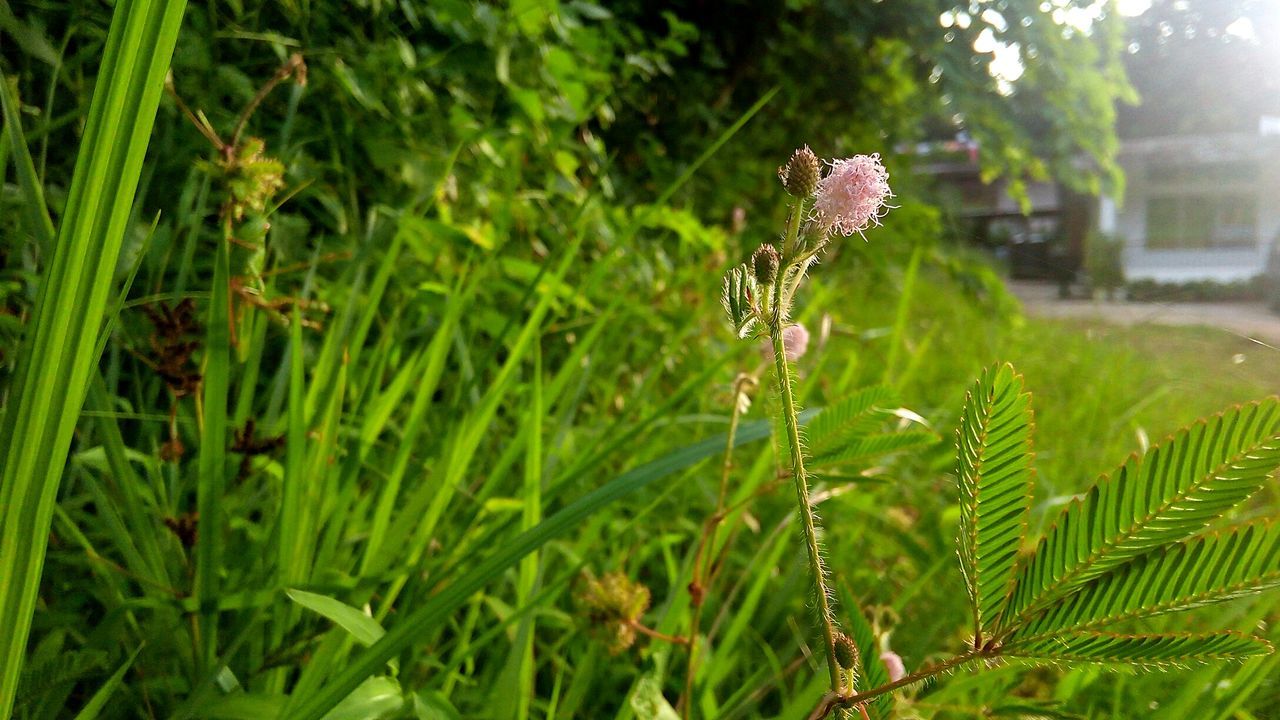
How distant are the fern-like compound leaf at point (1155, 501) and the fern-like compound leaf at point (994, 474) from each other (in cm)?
1

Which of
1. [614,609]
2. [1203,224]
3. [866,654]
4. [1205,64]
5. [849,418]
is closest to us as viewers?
[866,654]

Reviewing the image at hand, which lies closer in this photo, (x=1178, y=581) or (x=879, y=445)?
(x=1178, y=581)

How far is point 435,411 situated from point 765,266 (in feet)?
2.75

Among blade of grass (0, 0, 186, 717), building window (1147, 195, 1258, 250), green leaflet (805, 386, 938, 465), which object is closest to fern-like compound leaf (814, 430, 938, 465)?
green leaflet (805, 386, 938, 465)

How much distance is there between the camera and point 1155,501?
0.28m

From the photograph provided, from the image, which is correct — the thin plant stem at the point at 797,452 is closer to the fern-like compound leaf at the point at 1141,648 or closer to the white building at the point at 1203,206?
the fern-like compound leaf at the point at 1141,648

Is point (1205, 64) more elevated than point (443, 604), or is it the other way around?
point (1205, 64)

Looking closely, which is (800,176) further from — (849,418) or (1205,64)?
(1205,64)

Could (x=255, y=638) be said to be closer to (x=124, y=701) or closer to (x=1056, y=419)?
(x=124, y=701)

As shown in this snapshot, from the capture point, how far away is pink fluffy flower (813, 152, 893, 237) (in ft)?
1.03

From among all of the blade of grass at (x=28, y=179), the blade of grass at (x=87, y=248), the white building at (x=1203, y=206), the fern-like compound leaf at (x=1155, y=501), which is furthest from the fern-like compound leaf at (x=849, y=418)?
the white building at (x=1203, y=206)

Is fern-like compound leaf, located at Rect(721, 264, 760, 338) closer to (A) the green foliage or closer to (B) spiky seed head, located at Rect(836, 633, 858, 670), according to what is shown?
(B) spiky seed head, located at Rect(836, 633, 858, 670)

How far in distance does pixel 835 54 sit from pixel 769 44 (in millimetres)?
317

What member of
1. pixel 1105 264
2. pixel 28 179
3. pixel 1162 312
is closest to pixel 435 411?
pixel 28 179
